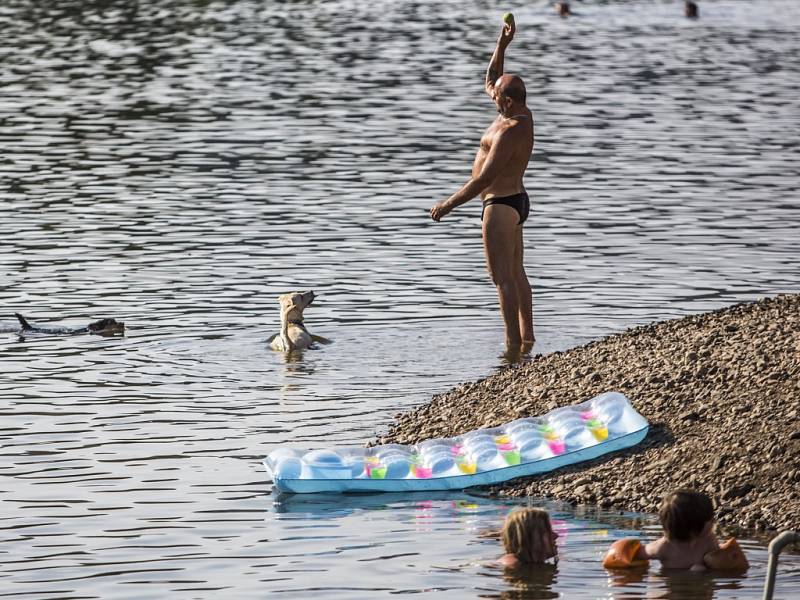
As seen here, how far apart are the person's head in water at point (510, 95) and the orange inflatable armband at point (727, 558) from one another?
6.63m

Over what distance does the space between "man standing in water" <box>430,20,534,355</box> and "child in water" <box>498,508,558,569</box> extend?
19.8 ft

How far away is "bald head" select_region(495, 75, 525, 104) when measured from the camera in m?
15.9

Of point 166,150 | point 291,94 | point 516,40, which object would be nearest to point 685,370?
point 166,150

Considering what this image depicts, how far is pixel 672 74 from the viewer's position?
45.1m

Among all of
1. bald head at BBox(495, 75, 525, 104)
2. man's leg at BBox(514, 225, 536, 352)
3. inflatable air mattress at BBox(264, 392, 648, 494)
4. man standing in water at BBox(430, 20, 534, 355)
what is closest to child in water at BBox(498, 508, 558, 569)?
inflatable air mattress at BBox(264, 392, 648, 494)

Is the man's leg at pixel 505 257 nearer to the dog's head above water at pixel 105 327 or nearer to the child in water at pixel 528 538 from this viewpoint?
the dog's head above water at pixel 105 327

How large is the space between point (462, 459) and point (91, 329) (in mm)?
6477

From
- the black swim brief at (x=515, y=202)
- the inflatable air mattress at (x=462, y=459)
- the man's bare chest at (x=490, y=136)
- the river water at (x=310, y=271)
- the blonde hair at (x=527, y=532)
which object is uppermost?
the man's bare chest at (x=490, y=136)

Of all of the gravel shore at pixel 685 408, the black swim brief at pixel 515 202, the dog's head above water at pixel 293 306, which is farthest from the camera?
the dog's head above water at pixel 293 306

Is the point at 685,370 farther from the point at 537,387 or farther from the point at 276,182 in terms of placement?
the point at 276,182

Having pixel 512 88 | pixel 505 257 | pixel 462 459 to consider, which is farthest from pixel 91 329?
pixel 462 459

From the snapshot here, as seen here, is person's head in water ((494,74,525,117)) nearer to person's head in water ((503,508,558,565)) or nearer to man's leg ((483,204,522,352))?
man's leg ((483,204,522,352))

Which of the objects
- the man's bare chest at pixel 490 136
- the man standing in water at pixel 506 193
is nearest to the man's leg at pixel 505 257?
the man standing in water at pixel 506 193

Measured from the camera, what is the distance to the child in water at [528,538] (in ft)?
33.4
